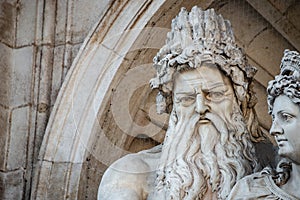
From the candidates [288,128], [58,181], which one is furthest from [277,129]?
[58,181]

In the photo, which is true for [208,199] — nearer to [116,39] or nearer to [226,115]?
[226,115]

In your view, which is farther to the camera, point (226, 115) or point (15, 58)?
point (15, 58)

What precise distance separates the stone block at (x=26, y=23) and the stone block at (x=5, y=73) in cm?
7

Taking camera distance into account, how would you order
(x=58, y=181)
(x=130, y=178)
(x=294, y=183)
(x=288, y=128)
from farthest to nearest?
(x=58, y=181) < (x=130, y=178) < (x=294, y=183) < (x=288, y=128)

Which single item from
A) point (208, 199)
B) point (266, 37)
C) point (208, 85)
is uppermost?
point (266, 37)

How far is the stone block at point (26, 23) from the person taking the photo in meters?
8.27

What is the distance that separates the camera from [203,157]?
6910 mm

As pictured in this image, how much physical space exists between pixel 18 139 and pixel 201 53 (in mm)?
1465

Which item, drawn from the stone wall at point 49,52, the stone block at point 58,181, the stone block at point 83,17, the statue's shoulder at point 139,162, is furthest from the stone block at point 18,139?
the statue's shoulder at point 139,162

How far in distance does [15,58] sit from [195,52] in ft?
5.06

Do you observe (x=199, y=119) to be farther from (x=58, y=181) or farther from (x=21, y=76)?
(x=21, y=76)

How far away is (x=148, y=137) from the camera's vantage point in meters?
7.93

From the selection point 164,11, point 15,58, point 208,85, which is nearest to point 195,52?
point 208,85

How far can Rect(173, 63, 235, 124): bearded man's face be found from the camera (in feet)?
22.7
